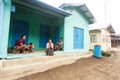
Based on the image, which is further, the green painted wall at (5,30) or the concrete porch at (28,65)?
the green painted wall at (5,30)

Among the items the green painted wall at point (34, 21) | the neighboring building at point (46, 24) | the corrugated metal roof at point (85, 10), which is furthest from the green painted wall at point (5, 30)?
the corrugated metal roof at point (85, 10)

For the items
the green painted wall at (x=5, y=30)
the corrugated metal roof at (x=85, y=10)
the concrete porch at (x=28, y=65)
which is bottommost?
the concrete porch at (x=28, y=65)

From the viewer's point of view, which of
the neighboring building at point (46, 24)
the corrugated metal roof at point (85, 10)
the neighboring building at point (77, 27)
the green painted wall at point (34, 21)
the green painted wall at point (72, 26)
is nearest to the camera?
the neighboring building at point (46, 24)

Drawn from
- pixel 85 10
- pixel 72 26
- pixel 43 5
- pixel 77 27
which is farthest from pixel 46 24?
pixel 85 10

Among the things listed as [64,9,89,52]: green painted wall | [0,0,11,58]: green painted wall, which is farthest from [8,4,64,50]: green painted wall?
[0,0,11,58]: green painted wall

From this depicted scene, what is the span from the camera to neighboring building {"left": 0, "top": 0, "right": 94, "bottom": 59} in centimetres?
663

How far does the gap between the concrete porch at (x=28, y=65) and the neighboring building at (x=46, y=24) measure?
37 cm

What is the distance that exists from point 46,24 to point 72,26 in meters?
2.19

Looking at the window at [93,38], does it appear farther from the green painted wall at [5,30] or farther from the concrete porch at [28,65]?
the green painted wall at [5,30]

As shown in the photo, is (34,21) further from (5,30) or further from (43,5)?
(5,30)

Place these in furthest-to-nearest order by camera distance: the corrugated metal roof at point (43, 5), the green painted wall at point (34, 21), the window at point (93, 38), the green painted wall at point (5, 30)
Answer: the window at point (93, 38) → the green painted wall at point (34, 21) → the corrugated metal roof at point (43, 5) → the green painted wall at point (5, 30)

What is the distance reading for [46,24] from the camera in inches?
383

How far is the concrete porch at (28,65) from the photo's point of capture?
15.5 feet

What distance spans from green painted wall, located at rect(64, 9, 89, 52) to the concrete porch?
1.25 meters
